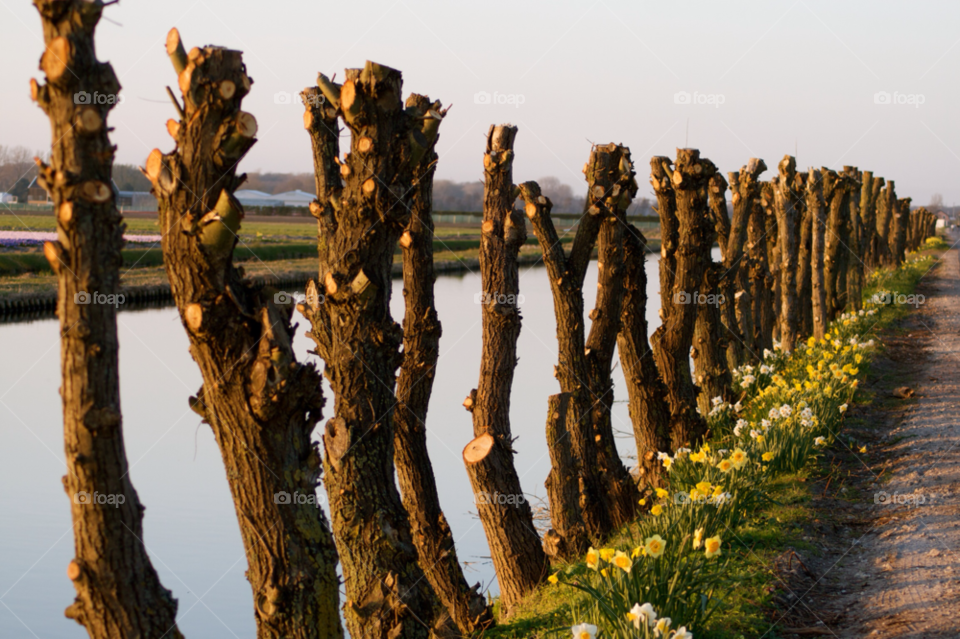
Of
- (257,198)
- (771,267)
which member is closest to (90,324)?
(771,267)

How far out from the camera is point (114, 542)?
2992mm

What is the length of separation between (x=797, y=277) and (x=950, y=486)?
849 cm

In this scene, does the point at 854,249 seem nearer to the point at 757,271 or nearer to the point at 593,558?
the point at 757,271

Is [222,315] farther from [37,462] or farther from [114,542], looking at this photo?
[37,462]

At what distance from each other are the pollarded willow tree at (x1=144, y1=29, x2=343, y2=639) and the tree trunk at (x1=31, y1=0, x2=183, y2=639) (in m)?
0.34

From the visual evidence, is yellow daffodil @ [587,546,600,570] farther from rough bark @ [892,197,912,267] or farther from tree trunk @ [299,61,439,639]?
rough bark @ [892,197,912,267]

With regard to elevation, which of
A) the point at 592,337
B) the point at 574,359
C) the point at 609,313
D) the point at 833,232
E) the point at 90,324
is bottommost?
the point at 574,359

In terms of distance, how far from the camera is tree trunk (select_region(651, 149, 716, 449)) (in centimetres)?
853

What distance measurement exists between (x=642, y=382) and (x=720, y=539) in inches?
125

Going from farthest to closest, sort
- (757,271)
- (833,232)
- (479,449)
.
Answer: (833,232) < (757,271) < (479,449)

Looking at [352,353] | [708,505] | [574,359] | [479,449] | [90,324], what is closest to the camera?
[90,324]

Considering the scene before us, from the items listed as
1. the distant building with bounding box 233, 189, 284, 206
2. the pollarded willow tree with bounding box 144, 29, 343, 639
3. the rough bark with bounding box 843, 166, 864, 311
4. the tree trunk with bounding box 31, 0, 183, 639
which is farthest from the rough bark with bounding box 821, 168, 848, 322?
the distant building with bounding box 233, 189, 284, 206

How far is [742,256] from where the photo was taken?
11906mm

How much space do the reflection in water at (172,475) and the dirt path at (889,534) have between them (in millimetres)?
2840
